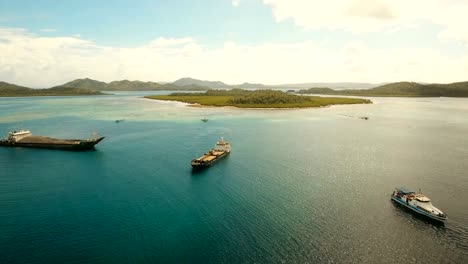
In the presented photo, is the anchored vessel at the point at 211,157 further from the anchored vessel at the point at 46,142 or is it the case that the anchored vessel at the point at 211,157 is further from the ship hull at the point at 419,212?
the ship hull at the point at 419,212

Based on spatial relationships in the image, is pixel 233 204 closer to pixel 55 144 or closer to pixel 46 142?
pixel 55 144

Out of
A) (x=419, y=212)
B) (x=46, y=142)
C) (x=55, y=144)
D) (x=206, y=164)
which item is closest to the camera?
(x=419, y=212)

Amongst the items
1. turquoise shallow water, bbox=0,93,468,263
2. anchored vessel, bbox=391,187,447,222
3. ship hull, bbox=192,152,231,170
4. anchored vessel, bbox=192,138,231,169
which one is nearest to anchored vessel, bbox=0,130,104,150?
turquoise shallow water, bbox=0,93,468,263

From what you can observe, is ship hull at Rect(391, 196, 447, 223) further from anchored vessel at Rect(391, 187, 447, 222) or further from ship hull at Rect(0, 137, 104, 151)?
ship hull at Rect(0, 137, 104, 151)

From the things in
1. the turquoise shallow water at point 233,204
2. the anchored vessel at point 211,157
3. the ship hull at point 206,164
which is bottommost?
the turquoise shallow water at point 233,204

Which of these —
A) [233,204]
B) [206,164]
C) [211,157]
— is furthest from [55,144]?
[233,204]

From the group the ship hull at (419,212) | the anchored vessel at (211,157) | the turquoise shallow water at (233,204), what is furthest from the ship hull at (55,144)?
the ship hull at (419,212)

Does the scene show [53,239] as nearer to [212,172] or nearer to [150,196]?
[150,196]
